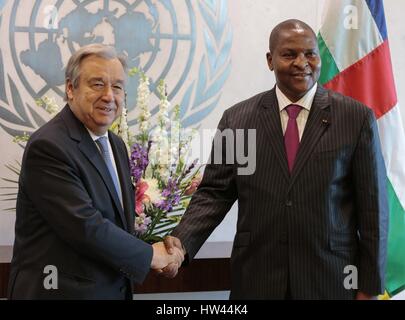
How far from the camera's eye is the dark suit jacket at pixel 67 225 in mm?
1563

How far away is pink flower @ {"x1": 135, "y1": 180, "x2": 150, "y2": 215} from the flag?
1149 mm

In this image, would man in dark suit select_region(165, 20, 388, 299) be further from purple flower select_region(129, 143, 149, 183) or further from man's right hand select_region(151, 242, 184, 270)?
purple flower select_region(129, 143, 149, 183)

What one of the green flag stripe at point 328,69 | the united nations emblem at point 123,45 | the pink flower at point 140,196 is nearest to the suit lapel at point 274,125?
the pink flower at point 140,196

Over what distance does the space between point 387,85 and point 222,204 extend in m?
1.18

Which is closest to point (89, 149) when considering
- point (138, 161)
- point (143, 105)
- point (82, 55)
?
point (82, 55)

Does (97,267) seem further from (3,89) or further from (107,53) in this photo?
(3,89)

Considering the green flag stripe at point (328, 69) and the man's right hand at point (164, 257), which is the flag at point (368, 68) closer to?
the green flag stripe at point (328, 69)

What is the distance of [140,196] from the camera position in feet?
6.75

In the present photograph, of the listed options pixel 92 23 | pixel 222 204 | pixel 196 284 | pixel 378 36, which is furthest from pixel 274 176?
pixel 92 23

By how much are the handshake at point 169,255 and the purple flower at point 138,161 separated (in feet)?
0.90

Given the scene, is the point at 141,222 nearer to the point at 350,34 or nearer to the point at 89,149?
the point at 89,149

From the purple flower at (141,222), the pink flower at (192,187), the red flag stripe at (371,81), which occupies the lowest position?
the purple flower at (141,222)

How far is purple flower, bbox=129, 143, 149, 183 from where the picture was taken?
81.2 inches

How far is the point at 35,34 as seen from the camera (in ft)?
9.35
